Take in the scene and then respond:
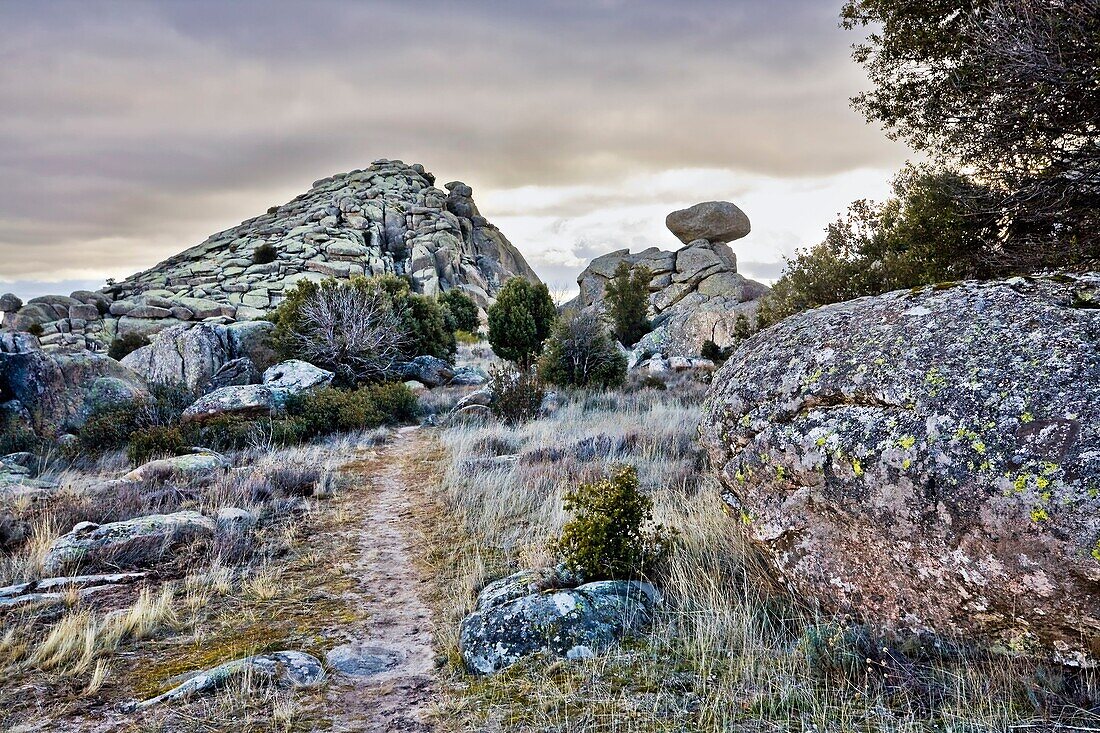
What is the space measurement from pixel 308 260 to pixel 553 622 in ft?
202

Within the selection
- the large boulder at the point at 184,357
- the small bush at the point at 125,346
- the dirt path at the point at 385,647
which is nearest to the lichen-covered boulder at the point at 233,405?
the large boulder at the point at 184,357

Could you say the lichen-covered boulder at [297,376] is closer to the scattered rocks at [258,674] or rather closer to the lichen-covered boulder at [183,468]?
the lichen-covered boulder at [183,468]

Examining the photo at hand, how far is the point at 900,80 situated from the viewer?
10188mm

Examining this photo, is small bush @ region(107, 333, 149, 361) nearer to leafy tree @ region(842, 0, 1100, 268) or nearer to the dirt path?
the dirt path

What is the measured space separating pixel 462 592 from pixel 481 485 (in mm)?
3319

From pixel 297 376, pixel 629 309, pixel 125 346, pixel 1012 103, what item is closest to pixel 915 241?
pixel 1012 103

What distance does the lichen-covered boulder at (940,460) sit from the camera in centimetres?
276

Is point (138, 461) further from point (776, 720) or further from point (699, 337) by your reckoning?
point (699, 337)

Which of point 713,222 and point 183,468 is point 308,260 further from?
point 183,468

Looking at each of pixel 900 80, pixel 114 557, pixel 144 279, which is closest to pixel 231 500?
pixel 114 557

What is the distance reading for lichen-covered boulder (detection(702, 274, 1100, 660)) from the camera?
2758mm

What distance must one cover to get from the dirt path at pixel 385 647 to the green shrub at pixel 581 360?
10703 mm

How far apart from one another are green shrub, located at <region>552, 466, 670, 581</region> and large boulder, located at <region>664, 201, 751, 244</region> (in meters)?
47.7

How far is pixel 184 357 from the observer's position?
19.0m
